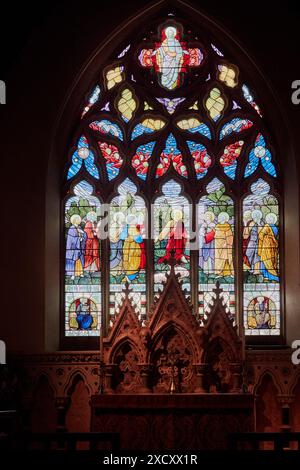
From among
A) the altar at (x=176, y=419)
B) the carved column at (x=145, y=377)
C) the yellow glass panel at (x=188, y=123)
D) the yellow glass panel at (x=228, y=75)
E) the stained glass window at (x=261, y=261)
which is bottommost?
the altar at (x=176, y=419)

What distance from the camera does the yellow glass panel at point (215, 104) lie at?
16.8 meters

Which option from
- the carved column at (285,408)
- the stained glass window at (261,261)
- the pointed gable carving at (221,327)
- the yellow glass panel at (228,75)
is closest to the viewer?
the carved column at (285,408)

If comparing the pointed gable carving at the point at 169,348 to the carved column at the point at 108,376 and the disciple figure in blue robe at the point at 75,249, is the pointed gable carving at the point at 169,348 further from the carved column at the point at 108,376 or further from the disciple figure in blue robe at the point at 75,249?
the disciple figure in blue robe at the point at 75,249

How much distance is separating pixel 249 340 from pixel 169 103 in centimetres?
398

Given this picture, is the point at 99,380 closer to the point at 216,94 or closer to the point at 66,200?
the point at 66,200

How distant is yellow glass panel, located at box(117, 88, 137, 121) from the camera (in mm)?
16906

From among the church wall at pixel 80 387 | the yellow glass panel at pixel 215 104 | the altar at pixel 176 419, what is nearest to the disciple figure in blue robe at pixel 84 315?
the church wall at pixel 80 387

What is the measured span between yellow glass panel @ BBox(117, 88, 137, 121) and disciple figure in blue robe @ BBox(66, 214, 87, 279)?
1882 millimetres

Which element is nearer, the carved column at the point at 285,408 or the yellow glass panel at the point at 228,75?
the carved column at the point at 285,408

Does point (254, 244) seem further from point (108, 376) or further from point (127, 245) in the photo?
point (108, 376)

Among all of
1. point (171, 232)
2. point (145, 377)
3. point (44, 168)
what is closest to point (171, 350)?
point (145, 377)

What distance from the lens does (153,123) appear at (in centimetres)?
1692

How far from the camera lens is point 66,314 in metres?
Result: 16.3

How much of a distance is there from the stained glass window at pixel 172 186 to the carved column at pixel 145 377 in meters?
1.21
